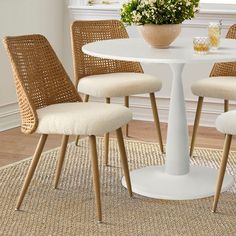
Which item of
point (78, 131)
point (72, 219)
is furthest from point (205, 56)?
Result: point (72, 219)

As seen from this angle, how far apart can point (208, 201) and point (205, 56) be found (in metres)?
0.76

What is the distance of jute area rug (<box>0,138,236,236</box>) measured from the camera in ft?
9.80

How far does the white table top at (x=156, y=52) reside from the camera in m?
3.06

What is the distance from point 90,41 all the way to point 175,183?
126 centimetres

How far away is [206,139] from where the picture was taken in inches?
186

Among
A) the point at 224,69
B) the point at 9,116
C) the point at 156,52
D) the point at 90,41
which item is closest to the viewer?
the point at 156,52

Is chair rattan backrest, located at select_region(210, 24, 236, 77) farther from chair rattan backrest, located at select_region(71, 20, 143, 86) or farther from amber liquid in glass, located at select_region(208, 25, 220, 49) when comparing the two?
amber liquid in glass, located at select_region(208, 25, 220, 49)

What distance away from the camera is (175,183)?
11.6 feet

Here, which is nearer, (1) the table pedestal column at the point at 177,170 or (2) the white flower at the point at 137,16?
(2) the white flower at the point at 137,16

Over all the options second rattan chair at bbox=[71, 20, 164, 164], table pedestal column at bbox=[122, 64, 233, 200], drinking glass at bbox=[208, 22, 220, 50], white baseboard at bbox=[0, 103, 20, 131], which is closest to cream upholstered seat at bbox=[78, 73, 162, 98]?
second rattan chair at bbox=[71, 20, 164, 164]

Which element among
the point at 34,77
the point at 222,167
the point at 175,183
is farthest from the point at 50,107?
the point at 222,167

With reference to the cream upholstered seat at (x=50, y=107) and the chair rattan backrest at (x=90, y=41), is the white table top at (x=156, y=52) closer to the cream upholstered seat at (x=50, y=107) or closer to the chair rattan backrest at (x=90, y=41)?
the cream upholstered seat at (x=50, y=107)

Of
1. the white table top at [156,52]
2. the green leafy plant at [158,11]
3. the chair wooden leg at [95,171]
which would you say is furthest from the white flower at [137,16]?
the chair wooden leg at [95,171]

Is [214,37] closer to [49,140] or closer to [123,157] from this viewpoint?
[123,157]
